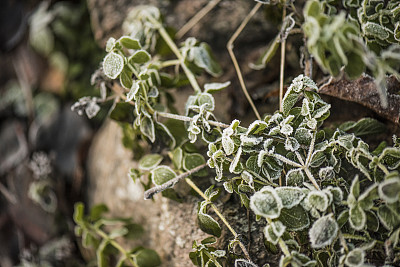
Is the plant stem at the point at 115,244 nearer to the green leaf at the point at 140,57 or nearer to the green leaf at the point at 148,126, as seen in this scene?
the green leaf at the point at 148,126

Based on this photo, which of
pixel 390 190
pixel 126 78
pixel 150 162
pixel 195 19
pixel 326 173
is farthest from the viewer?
pixel 195 19

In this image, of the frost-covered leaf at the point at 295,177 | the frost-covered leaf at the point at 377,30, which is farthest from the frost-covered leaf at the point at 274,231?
the frost-covered leaf at the point at 377,30

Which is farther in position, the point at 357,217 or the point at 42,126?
the point at 42,126

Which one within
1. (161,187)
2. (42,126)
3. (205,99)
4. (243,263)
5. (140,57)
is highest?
(140,57)

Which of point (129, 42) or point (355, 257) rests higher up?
point (129, 42)

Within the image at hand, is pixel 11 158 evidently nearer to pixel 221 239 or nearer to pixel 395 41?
pixel 221 239

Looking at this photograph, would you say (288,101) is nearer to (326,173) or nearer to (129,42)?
(326,173)

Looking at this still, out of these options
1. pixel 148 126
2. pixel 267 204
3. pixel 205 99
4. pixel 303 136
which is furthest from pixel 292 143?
pixel 148 126
